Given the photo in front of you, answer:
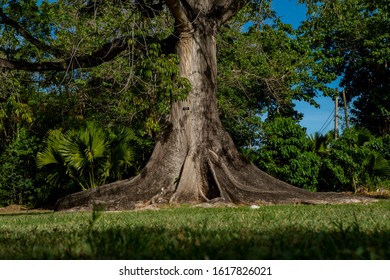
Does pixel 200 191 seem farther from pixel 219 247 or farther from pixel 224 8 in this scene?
pixel 219 247

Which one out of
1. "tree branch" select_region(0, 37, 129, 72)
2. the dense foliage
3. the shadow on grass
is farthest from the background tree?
the shadow on grass

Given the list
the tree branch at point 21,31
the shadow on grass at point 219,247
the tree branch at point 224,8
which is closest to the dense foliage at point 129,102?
the tree branch at point 21,31

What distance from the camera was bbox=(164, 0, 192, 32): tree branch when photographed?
485 inches

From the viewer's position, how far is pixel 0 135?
23453 mm

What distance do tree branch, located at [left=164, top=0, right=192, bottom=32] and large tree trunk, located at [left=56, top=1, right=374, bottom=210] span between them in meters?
0.06

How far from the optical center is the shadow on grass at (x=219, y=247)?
3.07 meters

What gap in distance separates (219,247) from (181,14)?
10.0 meters

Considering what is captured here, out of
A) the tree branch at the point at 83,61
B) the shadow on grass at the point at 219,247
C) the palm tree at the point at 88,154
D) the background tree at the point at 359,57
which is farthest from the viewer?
the background tree at the point at 359,57

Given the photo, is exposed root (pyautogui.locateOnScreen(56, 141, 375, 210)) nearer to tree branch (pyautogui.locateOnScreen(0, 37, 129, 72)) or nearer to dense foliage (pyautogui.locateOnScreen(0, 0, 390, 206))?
dense foliage (pyautogui.locateOnScreen(0, 0, 390, 206))

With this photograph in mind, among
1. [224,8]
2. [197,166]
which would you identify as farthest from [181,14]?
[197,166]

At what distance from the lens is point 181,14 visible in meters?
12.7

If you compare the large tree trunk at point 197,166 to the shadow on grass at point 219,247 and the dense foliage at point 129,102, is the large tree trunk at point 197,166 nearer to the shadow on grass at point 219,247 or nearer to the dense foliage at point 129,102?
the dense foliage at point 129,102

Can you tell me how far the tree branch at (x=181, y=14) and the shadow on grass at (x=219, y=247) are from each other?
29.3 ft
